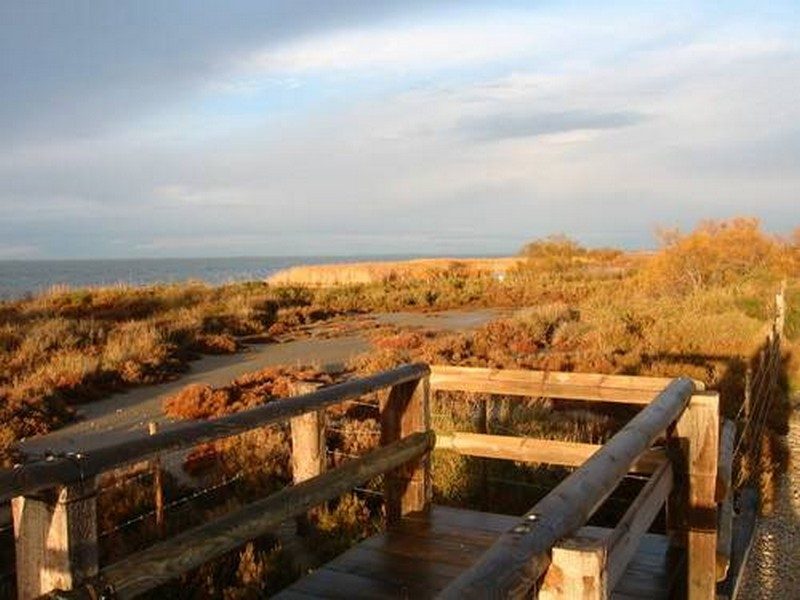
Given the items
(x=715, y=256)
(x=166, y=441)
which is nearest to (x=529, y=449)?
(x=166, y=441)

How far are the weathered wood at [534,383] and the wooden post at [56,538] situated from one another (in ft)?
10.2

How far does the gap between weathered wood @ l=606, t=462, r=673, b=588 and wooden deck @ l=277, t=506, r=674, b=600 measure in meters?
0.58

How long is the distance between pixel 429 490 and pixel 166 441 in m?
2.81

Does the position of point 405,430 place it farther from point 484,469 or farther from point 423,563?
point 484,469

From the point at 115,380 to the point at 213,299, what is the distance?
18261 millimetres

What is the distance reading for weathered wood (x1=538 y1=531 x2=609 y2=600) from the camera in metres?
1.91

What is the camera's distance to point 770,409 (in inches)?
467

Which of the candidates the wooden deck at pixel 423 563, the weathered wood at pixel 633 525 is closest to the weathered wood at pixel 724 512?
the wooden deck at pixel 423 563

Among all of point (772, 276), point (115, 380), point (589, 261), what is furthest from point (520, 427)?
point (589, 261)

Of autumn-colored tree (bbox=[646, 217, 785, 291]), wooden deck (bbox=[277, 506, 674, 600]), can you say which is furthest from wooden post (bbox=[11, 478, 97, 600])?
autumn-colored tree (bbox=[646, 217, 785, 291])

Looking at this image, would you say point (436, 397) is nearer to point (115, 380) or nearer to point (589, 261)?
point (115, 380)

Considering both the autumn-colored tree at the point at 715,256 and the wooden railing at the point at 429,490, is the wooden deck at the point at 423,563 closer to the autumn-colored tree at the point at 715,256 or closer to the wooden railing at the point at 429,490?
the wooden railing at the point at 429,490

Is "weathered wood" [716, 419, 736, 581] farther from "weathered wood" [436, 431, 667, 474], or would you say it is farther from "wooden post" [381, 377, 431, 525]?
"wooden post" [381, 377, 431, 525]

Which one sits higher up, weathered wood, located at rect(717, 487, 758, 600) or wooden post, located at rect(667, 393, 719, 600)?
wooden post, located at rect(667, 393, 719, 600)
